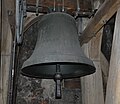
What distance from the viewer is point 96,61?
95.8 inches

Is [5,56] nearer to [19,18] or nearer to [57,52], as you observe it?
[19,18]

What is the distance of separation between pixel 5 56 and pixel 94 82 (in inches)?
25.5

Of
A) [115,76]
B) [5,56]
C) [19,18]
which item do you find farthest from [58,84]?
[5,56]

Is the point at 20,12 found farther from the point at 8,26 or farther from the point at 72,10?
the point at 72,10

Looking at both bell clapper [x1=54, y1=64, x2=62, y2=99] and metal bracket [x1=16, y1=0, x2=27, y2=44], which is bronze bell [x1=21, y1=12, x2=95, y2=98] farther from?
metal bracket [x1=16, y1=0, x2=27, y2=44]

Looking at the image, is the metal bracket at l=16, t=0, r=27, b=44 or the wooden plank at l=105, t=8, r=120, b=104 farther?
the metal bracket at l=16, t=0, r=27, b=44

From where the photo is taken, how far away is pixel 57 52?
5.89 ft

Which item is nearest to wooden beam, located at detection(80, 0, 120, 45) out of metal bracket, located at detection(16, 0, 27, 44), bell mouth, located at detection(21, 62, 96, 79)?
bell mouth, located at detection(21, 62, 96, 79)

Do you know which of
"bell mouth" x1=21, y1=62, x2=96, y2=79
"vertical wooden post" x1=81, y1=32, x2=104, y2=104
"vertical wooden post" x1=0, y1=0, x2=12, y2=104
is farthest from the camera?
"vertical wooden post" x1=81, y1=32, x2=104, y2=104

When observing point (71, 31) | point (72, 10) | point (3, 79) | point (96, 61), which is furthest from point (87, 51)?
point (3, 79)

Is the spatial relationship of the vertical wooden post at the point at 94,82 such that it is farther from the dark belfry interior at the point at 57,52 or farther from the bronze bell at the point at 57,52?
the bronze bell at the point at 57,52

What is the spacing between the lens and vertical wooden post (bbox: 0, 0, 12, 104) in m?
2.18

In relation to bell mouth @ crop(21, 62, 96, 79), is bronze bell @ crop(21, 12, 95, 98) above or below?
above

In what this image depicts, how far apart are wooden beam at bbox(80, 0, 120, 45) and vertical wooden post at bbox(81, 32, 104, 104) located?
0.08 m
